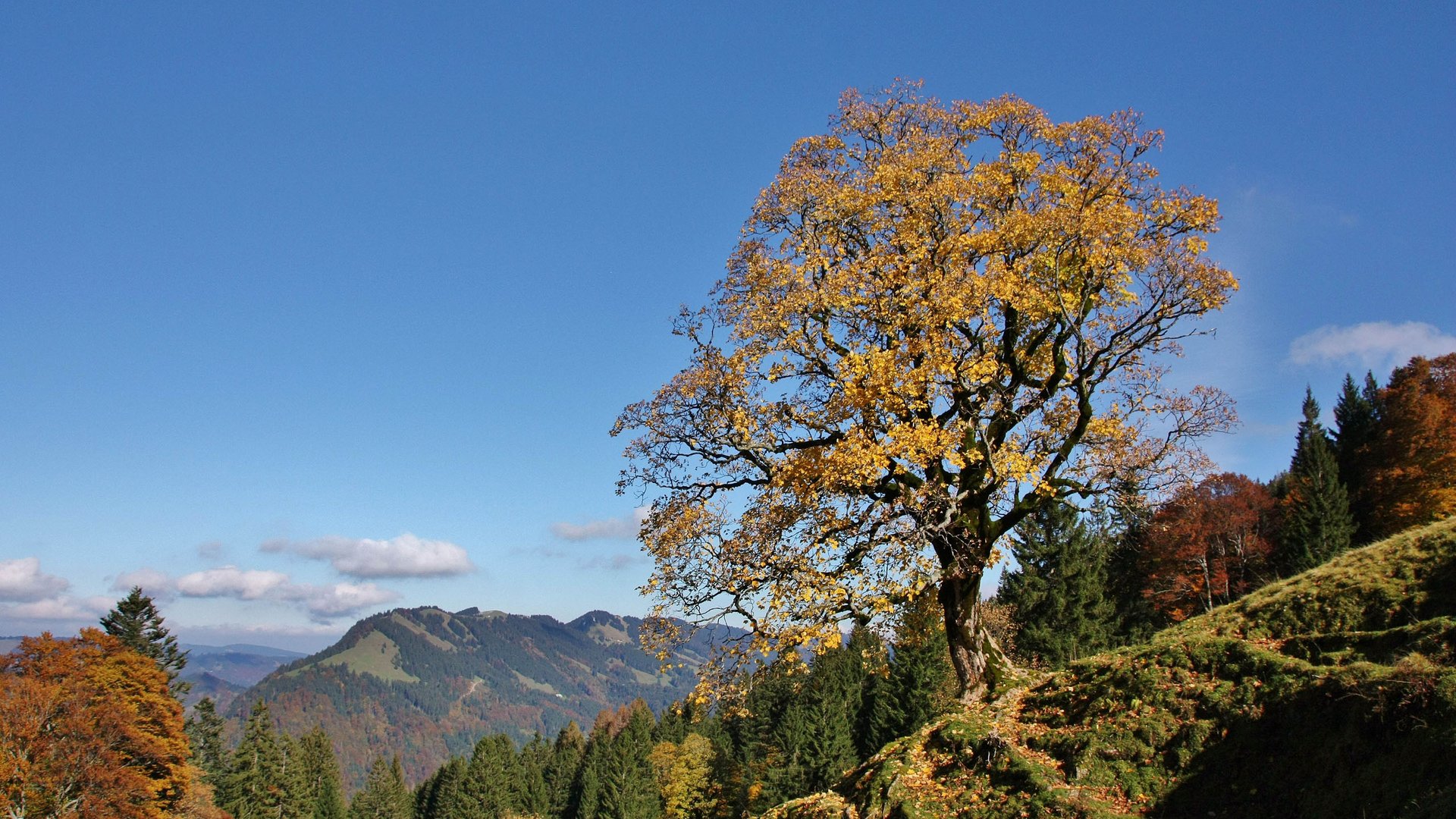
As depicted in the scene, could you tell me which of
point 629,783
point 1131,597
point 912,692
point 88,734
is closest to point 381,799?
point 629,783

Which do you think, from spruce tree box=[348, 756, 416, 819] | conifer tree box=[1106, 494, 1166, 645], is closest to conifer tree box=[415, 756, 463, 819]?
A: spruce tree box=[348, 756, 416, 819]

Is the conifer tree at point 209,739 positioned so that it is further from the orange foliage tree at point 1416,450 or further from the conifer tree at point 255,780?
the orange foliage tree at point 1416,450

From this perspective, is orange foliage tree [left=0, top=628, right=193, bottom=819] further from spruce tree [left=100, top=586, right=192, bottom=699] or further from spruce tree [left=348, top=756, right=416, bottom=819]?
spruce tree [left=348, top=756, right=416, bottom=819]

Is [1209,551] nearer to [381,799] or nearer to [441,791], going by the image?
[441,791]

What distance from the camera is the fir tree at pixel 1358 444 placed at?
51.0 metres

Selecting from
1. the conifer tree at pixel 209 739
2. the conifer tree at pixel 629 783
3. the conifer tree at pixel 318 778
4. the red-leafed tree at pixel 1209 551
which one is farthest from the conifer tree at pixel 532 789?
the red-leafed tree at pixel 1209 551

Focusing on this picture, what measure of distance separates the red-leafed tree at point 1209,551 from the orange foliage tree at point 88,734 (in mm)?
61629

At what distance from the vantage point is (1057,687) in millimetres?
14219

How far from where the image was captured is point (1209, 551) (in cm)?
5447

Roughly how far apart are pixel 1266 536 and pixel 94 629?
256 feet

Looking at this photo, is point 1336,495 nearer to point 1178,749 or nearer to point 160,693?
point 1178,749

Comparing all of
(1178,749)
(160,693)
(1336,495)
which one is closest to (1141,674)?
(1178,749)

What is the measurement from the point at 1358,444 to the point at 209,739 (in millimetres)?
107791

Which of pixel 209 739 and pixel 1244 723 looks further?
pixel 209 739
